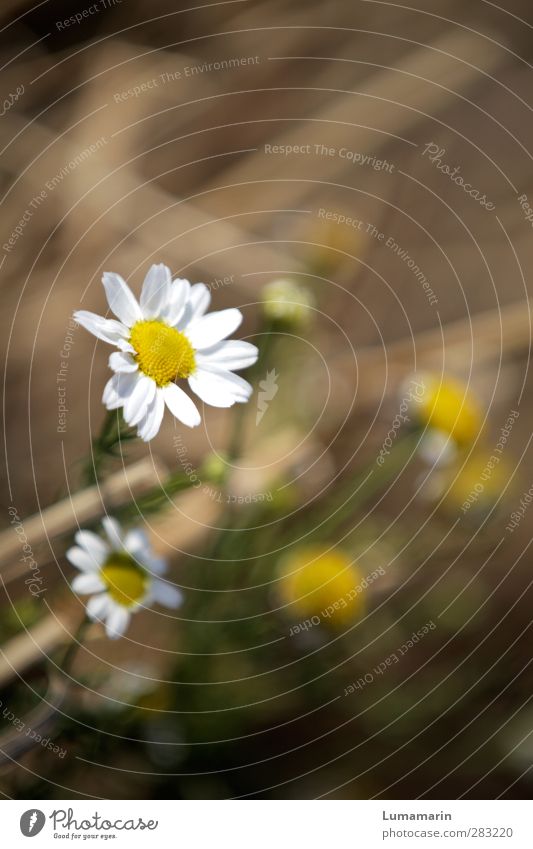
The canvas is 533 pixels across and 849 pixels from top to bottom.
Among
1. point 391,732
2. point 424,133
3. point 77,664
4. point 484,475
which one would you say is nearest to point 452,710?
point 391,732

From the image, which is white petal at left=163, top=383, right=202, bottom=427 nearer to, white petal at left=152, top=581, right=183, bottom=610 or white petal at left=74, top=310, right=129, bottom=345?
white petal at left=74, top=310, right=129, bottom=345

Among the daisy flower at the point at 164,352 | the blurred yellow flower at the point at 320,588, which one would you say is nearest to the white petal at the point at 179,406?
the daisy flower at the point at 164,352

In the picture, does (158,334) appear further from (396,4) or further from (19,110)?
(396,4)

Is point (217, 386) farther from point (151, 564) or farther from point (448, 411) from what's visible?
point (448, 411)

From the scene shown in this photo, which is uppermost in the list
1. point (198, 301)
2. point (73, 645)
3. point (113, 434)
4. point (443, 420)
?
point (443, 420)

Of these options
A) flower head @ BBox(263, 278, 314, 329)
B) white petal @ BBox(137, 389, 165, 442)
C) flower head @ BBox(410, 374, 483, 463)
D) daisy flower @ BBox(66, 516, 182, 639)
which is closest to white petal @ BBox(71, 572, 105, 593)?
daisy flower @ BBox(66, 516, 182, 639)

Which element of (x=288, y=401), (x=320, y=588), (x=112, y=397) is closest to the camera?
(x=112, y=397)

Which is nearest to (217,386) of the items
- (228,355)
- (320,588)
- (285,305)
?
(228,355)
